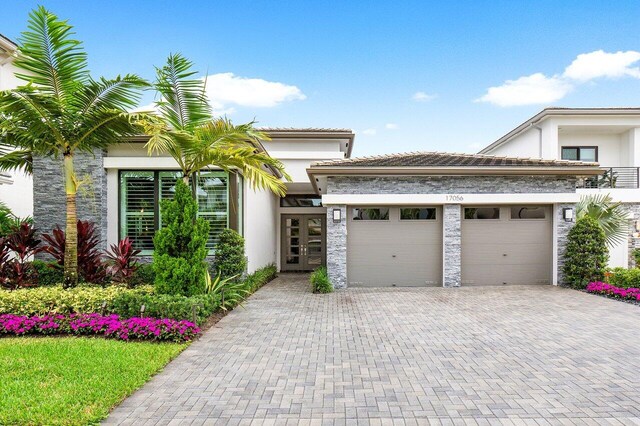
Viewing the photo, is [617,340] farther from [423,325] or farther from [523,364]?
[423,325]

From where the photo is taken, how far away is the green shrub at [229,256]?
10727 millimetres

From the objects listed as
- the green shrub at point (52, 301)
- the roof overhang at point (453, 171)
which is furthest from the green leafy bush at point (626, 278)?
the green shrub at point (52, 301)

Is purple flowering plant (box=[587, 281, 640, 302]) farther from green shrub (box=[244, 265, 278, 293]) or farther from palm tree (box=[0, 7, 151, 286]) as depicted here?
palm tree (box=[0, 7, 151, 286])

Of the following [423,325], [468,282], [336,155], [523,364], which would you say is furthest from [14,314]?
[336,155]

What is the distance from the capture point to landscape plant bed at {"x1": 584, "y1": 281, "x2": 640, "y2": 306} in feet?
33.4

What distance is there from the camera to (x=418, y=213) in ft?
41.5

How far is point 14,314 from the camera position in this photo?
23.7ft

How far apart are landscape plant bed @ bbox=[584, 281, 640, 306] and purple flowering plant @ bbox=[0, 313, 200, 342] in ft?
35.5

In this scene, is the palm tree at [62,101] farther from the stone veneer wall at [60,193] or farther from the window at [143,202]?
the window at [143,202]

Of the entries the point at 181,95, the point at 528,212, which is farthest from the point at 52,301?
the point at 528,212

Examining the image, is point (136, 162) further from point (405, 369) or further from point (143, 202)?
point (405, 369)

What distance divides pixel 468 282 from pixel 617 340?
5.98 metres

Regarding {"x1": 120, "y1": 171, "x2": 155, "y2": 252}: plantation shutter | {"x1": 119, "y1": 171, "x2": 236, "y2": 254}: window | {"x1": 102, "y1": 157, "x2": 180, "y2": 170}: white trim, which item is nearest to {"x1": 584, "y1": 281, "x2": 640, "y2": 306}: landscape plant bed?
{"x1": 119, "y1": 171, "x2": 236, "y2": 254}: window

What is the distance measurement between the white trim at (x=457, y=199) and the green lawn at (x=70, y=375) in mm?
7366
